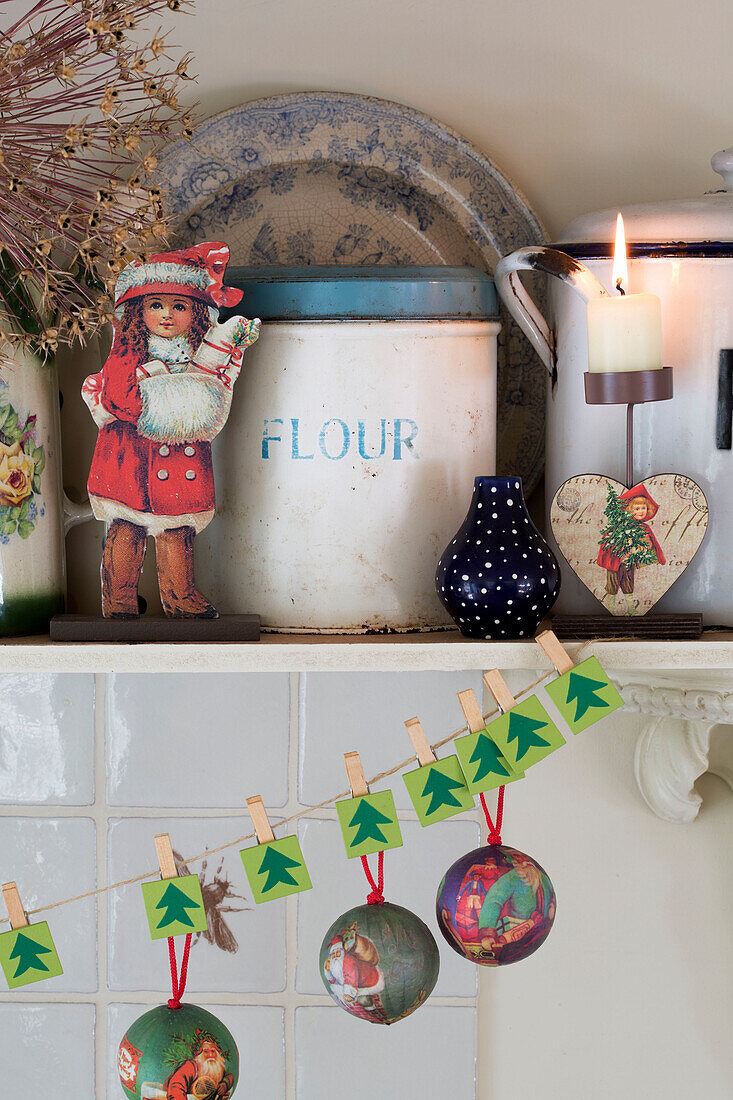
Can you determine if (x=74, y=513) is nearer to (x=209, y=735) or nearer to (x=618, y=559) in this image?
(x=209, y=735)

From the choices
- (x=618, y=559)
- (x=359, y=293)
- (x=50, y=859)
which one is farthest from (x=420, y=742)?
(x=50, y=859)

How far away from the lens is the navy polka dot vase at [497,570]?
552mm

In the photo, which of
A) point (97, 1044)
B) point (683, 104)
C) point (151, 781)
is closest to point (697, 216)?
point (683, 104)

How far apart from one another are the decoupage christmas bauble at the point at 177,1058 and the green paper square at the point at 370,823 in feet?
0.46

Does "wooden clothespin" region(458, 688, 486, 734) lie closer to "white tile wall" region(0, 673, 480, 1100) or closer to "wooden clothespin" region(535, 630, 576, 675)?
"wooden clothespin" region(535, 630, 576, 675)

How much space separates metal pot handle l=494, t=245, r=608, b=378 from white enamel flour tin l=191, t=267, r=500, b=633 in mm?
16

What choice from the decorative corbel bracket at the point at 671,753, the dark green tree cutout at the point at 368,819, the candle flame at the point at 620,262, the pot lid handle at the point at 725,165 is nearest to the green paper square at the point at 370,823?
the dark green tree cutout at the point at 368,819

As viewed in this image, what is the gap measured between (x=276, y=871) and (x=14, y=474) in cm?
27

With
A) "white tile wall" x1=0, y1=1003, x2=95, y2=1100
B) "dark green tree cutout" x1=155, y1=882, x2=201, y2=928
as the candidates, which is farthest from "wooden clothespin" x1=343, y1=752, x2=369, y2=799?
"white tile wall" x1=0, y1=1003, x2=95, y2=1100

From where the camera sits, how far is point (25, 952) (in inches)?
22.0

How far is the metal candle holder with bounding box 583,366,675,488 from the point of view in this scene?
0.55 metres

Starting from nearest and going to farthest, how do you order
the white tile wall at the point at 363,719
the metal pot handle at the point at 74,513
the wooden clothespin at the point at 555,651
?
the wooden clothespin at the point at 555,651, the metal pot handle at the point at 74,513, the white tile wall at the point at 363,719

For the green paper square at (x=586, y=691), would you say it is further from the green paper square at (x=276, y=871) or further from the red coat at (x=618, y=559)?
the green paper square at (x=276, y=871)

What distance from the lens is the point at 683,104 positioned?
0.71m
